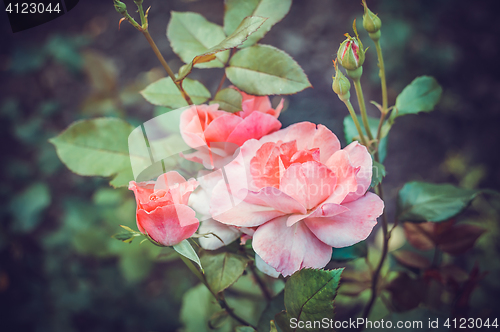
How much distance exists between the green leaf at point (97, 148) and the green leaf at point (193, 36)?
0.14 metres

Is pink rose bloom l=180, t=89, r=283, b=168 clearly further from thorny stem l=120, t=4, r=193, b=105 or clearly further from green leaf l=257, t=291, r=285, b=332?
green leaf l=257, t=291, r=285, b=332

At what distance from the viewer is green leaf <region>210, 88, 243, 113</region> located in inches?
14.6

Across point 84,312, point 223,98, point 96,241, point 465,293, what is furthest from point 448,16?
point 84,312

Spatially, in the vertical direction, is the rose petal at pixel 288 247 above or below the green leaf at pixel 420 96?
below

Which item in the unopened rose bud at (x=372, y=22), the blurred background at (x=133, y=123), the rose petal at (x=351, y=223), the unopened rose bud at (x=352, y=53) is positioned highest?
the unopened rose bud at (x=372, y=22)

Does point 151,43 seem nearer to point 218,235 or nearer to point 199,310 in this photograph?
point 218,235

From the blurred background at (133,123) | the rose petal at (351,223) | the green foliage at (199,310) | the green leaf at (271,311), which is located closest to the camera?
the rose petal at (351,223)

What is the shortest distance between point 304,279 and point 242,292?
428 millimetres

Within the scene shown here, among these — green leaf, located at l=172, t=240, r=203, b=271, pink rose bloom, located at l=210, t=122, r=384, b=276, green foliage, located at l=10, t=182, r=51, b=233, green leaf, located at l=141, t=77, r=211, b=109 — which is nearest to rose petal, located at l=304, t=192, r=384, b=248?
pink rose bloom, located at l=210, t=122, r=384, b=276

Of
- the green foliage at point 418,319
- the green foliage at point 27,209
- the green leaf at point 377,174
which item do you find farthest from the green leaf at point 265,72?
the green foliage at point 27,209

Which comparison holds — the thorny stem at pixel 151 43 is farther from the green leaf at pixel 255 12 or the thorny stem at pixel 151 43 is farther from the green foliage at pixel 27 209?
the green foliage at pixel 27 209

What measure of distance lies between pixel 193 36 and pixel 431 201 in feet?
1.30

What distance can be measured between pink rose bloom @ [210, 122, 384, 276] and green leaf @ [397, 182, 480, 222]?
0.64 ft

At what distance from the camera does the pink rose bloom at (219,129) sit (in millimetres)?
346
